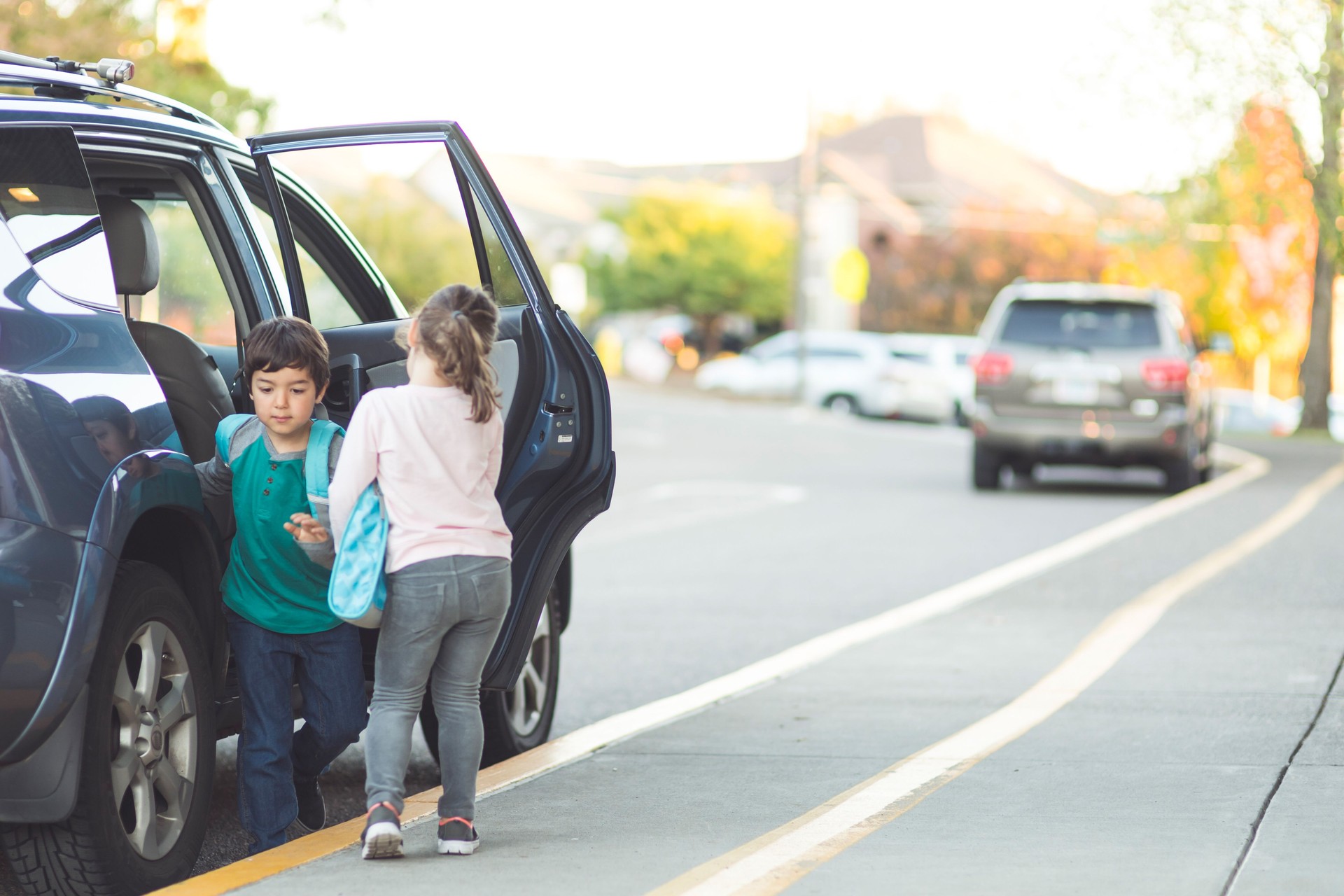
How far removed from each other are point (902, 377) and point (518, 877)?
1144 inches

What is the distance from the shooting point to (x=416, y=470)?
177 inches

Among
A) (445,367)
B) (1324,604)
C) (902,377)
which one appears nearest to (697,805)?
(445,367)

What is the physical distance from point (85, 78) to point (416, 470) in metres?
1.43

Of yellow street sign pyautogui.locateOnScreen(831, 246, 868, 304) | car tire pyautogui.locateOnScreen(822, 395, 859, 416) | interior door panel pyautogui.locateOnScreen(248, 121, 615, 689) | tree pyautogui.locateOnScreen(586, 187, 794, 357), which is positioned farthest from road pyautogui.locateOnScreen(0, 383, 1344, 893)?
tree pyautogui.locateOnScreen(586, 187, 794, 357)

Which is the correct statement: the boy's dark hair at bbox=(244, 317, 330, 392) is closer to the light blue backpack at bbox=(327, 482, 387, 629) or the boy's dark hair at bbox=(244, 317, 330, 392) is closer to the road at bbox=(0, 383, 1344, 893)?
the light blue backpack at bbox=(327, 482, 387, 629)

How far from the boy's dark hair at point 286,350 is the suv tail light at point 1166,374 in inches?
487

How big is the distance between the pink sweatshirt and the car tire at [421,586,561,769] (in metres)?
1.39

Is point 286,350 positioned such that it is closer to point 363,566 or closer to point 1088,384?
point 363,566

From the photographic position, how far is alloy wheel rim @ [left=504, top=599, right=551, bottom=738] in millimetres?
6141

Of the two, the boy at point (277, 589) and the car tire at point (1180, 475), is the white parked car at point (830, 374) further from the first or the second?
the boy at point (277, 589)

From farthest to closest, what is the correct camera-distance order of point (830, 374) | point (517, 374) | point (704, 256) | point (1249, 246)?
point (704, 256), point (1249, 246), point (830, 374), point (517, 374)

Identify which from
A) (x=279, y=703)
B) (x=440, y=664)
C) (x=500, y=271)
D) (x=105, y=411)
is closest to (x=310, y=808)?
(x=279, y=703)

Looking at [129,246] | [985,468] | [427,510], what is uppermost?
[129,246]

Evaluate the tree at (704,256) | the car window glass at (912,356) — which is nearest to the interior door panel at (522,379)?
the car window glass at (912,356)
